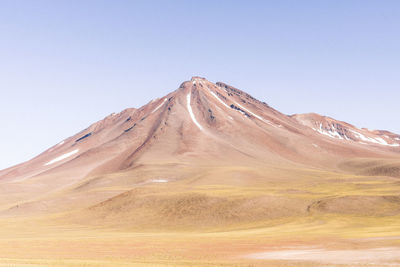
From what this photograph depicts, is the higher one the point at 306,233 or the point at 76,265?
the point at 76,265

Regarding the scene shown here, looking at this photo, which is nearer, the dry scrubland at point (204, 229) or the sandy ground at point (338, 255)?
the sandy ground at point (338, 255)

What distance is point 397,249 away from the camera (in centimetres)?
4431

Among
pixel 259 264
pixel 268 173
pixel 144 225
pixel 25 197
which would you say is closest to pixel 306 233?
pixel 259 264

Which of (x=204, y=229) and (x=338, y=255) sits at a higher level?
(x=338, y=255)

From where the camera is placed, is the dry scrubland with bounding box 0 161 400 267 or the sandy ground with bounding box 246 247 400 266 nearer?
the sandy ground with bounding box 246 247 400 266

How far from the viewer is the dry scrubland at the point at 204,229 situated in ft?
152

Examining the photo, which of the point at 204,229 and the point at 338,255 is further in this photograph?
the point at 204,229

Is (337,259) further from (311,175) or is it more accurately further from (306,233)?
(311,175)

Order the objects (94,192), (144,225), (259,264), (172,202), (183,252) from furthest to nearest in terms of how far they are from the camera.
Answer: (94,192) → (172,202) → (144,225) → (183,252) → (259,264)

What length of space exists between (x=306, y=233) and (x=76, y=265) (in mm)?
36171

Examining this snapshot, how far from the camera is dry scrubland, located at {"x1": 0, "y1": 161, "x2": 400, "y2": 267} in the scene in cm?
4634

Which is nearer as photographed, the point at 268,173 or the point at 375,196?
the point at 375,196

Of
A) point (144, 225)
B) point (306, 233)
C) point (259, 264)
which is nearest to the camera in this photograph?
point (259, 264)

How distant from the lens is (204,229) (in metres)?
87.6
